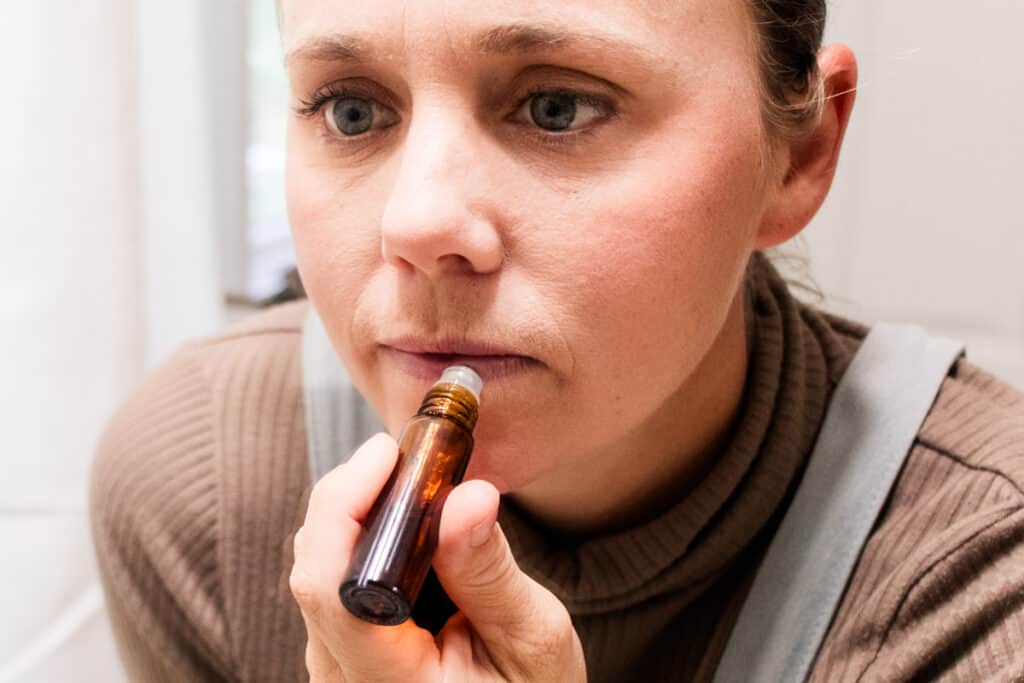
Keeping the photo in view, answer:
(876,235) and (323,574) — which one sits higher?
(876,235)

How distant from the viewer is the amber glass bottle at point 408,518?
43cm

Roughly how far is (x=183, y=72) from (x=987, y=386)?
3.30 ft

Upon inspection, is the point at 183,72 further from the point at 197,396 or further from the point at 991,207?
the point at 991,207

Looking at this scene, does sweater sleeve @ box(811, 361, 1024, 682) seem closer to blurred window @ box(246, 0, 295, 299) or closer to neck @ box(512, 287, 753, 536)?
neck @ box(512, 287, 753, 536)

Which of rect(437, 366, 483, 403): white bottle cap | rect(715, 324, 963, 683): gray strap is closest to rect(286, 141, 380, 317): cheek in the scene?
rect(437, 366, 483, 403): white bottle cap

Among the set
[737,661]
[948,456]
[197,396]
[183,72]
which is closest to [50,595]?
[197,396]

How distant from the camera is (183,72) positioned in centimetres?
125

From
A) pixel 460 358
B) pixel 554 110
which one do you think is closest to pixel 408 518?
pixel 460 358

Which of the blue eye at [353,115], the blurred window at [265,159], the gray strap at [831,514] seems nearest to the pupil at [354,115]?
the blue eye at [353,115]

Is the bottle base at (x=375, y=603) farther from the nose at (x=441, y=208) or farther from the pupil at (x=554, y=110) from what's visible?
the pupil at (x=554, y=110)

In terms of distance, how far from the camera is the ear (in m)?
0.71

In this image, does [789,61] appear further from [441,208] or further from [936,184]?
[936,184]

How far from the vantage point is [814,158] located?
0.73 metres

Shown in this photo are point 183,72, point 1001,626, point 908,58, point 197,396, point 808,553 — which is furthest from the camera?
point 183,72
